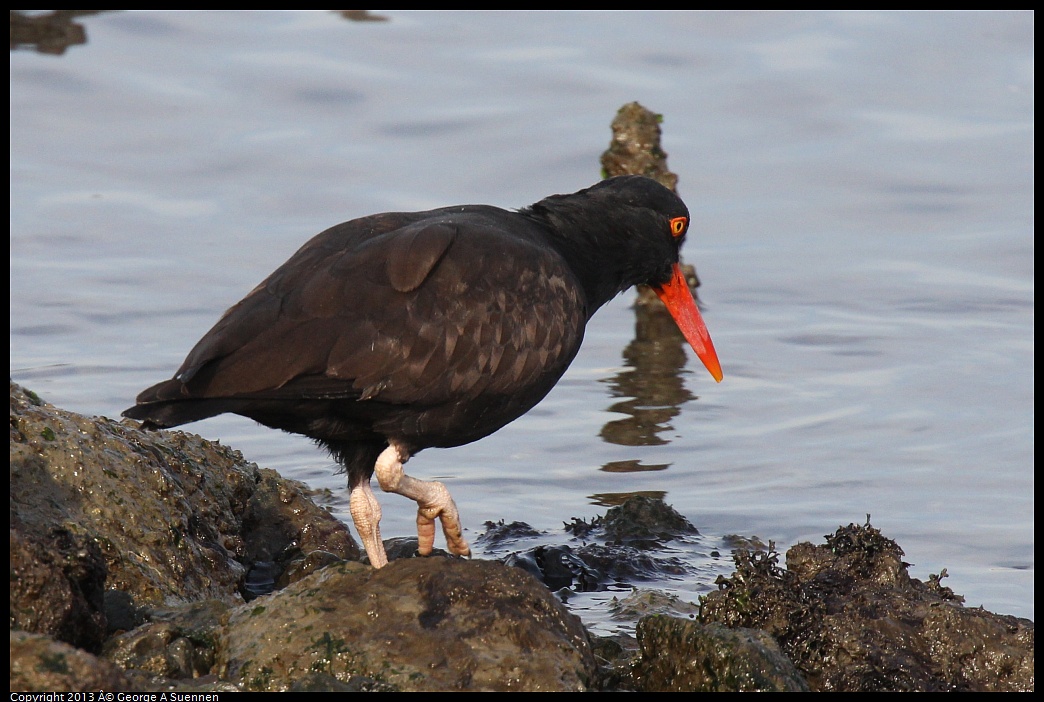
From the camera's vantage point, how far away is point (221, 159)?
12.6 metres

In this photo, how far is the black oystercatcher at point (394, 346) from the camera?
4.74m

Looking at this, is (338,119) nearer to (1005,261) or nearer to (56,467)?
(1005,261)

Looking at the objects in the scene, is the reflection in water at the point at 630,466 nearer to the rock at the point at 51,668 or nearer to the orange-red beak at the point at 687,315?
the orange-red beak at the point at 687,315

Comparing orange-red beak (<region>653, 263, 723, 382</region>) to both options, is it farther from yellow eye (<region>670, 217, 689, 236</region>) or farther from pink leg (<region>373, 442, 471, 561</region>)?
pink leg (<region>373, 442, 471, 561</region>)

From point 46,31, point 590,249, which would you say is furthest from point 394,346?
point 46,31

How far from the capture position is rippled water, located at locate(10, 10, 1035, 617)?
7.34m

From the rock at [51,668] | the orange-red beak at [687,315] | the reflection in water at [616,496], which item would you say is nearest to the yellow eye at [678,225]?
the orange-red beak at [687,315]

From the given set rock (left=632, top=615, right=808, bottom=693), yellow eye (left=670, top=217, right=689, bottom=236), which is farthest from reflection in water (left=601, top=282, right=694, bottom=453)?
rock (left=632, top=615, right=808, bottom=693)

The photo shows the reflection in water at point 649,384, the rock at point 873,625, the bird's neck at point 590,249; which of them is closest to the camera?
the rock at point 873,625

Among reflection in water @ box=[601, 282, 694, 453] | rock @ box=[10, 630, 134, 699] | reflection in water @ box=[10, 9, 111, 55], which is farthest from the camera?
reflection in water @ box=[10, 9, 111, 55]

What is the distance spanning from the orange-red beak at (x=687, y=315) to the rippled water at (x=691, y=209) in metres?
0.75

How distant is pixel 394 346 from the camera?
16.1ft

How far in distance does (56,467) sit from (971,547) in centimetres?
402
